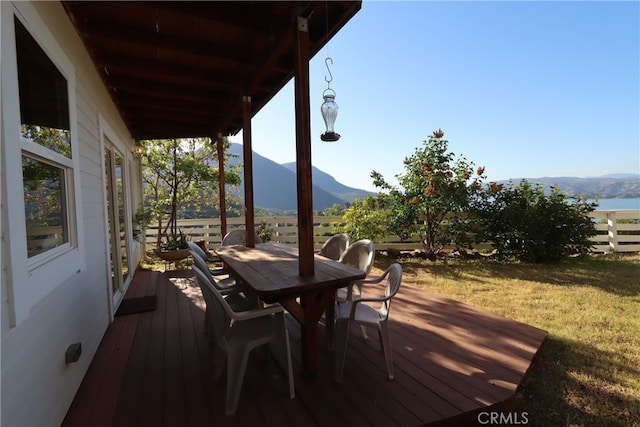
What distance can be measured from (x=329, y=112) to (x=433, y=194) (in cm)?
408

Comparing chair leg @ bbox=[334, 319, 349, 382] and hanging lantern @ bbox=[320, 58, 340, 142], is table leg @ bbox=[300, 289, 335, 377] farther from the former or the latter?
hanging lantern @ bbox=[320, 58, 340, 142]

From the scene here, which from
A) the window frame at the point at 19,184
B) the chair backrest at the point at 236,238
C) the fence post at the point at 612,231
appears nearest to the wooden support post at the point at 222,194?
the chair backrest at the point at 236,238

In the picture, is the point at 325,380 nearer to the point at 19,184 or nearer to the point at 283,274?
the point at 283,274

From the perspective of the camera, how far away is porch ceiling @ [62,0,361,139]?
2094mm

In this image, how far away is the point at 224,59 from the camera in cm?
280

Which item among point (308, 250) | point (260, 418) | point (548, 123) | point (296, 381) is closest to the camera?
point (260, 418)

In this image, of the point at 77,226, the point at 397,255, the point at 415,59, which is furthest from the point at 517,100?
the point at 77,226

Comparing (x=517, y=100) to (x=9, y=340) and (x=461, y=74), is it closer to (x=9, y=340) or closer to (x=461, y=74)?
(x=461, y=74)

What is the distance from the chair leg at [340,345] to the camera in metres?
1.90

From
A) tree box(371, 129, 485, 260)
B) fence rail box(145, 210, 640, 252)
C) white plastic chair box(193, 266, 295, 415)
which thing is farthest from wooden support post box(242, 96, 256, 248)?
tree box(371, 129, 485, 260)

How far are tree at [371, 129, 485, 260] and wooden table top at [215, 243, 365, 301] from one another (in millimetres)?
3987

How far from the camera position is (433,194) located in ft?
19.3

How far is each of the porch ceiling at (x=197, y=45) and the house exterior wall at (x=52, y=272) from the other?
0.28m

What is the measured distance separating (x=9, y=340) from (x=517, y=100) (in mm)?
11302
